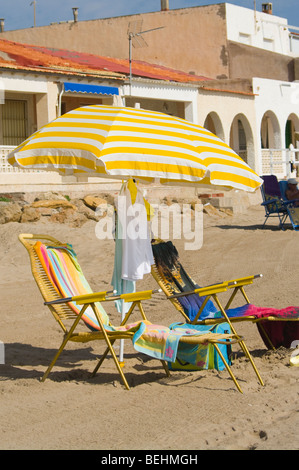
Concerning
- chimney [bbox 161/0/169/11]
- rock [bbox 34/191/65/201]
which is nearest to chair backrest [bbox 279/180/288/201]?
rock [bbox 34/191/65/201]

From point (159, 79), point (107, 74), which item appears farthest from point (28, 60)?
point (159, 79)

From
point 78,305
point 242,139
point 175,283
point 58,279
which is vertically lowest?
point 78,305

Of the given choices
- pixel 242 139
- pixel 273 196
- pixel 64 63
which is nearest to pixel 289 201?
pixel 273 196

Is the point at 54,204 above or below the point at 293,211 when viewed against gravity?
above

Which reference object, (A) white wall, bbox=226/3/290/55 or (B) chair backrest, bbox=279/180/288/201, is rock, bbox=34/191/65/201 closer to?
(B) chair backrest, bbox=279/180/288/201

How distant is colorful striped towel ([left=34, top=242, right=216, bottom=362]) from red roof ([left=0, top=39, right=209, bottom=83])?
1193cm

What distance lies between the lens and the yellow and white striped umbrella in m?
6.29

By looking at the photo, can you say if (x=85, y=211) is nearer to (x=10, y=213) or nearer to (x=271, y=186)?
(x=10, y=213)

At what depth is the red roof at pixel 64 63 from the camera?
19359 mm

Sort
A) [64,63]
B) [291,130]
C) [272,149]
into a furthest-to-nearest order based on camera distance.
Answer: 1. [291,130]
2. [272,149]
3. [64,63]

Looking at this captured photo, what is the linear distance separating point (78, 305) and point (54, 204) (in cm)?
977

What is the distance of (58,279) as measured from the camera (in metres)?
6.87

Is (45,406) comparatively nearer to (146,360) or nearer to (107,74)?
(146,360)

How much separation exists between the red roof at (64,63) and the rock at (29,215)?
4359 millimetres
